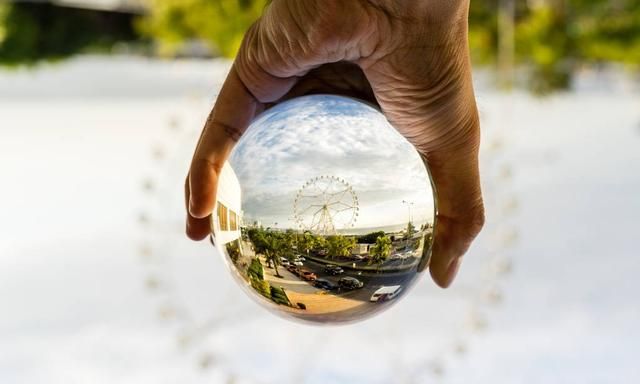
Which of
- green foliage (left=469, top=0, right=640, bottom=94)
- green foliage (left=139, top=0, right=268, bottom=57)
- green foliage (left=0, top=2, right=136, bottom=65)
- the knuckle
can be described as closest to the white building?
the knuckle

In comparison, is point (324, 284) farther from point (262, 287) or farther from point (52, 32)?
point (52, 32)

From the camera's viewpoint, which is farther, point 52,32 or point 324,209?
point 52,32

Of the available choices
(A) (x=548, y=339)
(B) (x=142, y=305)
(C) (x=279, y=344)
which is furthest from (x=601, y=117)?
(B) (x=142, y=305)

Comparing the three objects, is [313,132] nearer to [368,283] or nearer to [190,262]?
[368,283]

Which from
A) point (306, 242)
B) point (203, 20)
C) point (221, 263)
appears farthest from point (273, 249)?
point (203, 20)

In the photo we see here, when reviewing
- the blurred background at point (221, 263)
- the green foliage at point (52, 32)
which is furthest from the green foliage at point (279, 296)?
the green foliage at point (52, 32)

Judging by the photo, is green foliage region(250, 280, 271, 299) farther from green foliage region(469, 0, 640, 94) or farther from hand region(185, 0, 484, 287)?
green foliage region(469, 0, 640, 94)
